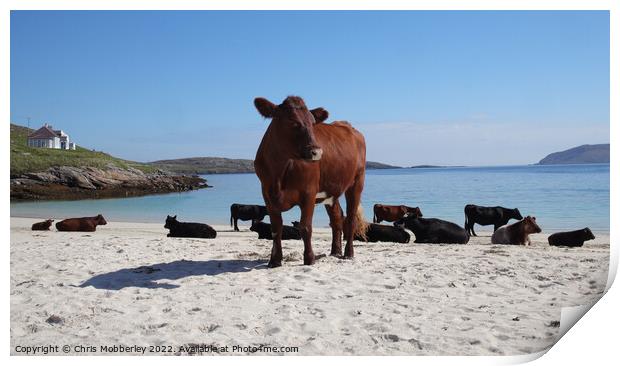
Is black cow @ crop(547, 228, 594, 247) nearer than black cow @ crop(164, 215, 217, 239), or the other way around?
black cow @ crop(547, 228, 594, 247)

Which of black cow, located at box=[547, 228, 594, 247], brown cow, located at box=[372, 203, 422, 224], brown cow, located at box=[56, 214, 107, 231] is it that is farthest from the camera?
brown cow, located at box=[372, 203, 422, 224]

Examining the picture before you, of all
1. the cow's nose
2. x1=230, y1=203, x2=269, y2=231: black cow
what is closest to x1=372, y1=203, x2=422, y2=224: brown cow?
x1=230, y1=203, x2=269, y2=231: black cow

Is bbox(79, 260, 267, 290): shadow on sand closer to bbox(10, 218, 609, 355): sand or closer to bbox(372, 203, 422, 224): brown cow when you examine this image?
bbox(10, 218, 609, 355): sand

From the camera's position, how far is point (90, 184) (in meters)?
19.0

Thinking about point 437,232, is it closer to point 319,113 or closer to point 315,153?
point 319,113

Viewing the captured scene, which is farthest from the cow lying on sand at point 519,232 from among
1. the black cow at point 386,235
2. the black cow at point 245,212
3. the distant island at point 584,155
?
the black cow at point 245,212

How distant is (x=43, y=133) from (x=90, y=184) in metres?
12.1

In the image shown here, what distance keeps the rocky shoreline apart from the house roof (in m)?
3.41

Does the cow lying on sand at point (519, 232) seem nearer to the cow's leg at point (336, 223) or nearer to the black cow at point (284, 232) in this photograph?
the black cow at point (284, 232)

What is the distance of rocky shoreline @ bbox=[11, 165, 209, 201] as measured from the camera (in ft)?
39.9

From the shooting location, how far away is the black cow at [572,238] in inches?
356

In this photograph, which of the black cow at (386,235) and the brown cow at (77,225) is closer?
the black cow at (386,235)

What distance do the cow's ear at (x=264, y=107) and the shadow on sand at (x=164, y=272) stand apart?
1.76 m
